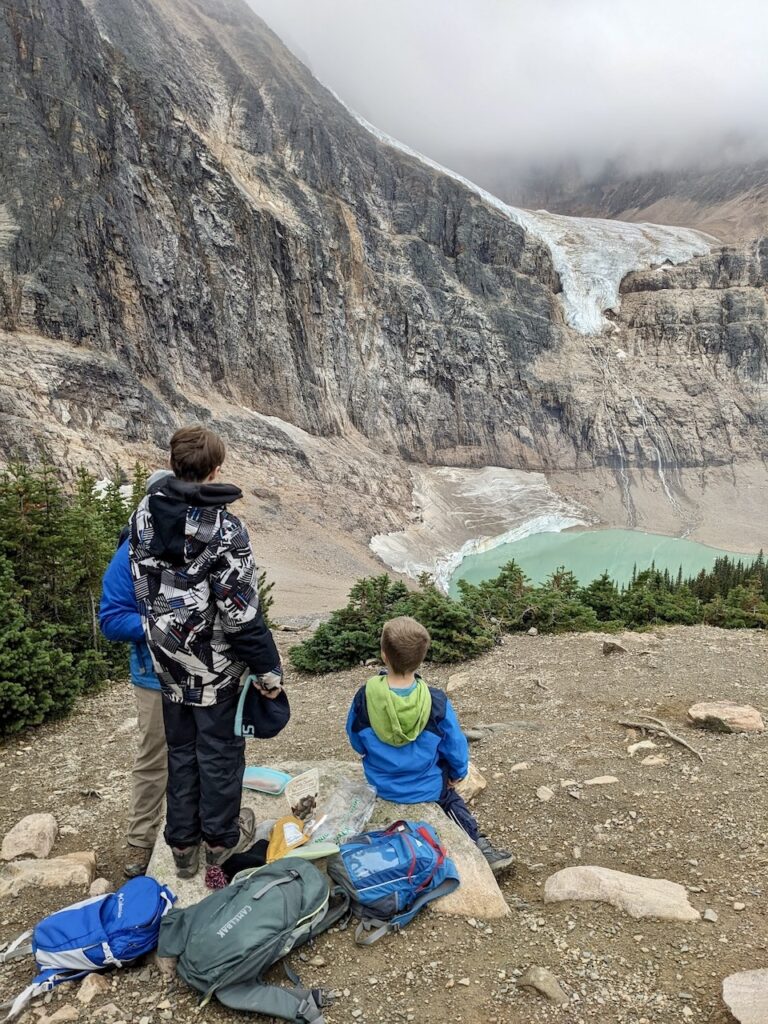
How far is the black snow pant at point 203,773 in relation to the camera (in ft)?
10.3

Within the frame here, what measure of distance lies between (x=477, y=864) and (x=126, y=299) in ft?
163

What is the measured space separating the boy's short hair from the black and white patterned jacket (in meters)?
0.69

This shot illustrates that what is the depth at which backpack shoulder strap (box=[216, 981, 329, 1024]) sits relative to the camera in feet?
7.80

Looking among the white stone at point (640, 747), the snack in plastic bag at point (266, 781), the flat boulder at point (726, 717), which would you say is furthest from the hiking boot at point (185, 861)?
the flat boulder at point (726, 717)

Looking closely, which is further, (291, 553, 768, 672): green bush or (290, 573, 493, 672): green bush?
(291, 553, 768, 672): green bush

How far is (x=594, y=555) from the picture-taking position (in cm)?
6375

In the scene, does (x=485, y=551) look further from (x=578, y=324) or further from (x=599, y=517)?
(x=578, y=324)

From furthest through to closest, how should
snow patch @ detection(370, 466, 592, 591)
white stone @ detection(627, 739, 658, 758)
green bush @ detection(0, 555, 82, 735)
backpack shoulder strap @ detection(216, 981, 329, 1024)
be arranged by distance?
snow patch @ detection(370, 466, 592, 591)
green bush @ detection(0, 555, 82, 735)
white stone @ detection(627, 739, 658, 758)
backpack shoulder strap @ detection(216, 981, 329, 1024)

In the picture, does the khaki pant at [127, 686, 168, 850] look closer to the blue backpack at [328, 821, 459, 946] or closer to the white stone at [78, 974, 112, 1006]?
the white stone at [78, 974, 112, 1006]

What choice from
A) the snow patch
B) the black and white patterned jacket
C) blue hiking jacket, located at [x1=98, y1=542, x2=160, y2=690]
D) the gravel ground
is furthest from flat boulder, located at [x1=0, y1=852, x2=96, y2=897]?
the snow patch

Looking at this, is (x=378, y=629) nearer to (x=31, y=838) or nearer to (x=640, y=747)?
(x=640, y=747)

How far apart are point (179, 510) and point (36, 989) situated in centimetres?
214

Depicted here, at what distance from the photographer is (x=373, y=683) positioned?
354 cm

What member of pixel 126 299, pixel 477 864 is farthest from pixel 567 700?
pixel 126 299
